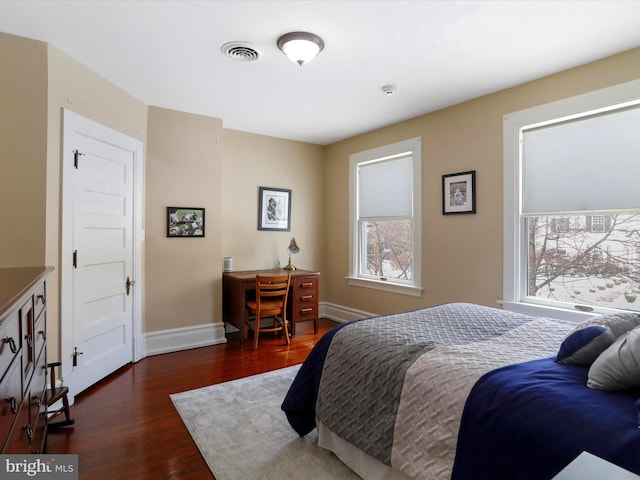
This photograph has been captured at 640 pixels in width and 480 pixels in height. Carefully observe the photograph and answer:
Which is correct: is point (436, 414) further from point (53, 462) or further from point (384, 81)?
point (384, 81)

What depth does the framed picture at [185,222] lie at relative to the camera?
3.94 m

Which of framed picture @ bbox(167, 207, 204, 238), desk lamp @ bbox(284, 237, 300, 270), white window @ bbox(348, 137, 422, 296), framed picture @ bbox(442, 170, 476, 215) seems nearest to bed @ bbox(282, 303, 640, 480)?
framed picture @ bbox(442, 170, 476, 215)

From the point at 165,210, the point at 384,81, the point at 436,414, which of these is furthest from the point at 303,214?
the point at 436,414

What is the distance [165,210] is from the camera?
3914 mm

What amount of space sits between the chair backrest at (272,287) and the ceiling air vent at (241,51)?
216 centimetres

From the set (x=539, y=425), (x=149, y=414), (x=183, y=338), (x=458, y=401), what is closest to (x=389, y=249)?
(x=183, y=338)

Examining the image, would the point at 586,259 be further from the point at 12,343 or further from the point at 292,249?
the point at 12,343

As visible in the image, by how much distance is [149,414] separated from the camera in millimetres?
2555

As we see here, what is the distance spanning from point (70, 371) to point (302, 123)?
3.37 meters

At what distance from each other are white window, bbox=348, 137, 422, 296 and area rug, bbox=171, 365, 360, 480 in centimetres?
206

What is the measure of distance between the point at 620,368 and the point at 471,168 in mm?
2669

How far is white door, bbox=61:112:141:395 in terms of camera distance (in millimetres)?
2807

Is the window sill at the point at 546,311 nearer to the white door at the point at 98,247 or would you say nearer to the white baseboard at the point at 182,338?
the white baseboard at the point at 182,338

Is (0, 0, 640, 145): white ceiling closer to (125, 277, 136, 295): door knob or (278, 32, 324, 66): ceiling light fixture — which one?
(278, 32, 324, 66): ceiling light fixture
